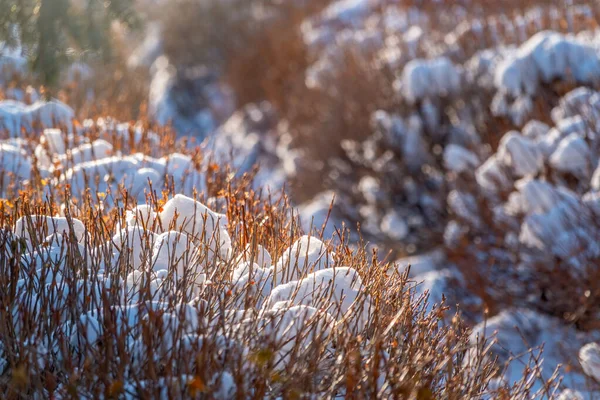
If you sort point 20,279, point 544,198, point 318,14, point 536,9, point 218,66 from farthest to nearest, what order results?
point 218,66 → point 318,14 → point 536,9 → point 544,198 → point 20,279

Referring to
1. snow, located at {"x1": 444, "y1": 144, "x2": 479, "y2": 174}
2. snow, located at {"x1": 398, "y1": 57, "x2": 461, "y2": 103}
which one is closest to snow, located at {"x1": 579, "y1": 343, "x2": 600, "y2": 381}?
snow, located at {"x1": 444, "y1": 144, "x2": 479, "y2": 174}

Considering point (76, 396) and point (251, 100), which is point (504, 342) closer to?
point (76, 396)

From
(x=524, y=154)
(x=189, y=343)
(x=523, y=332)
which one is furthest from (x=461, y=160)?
(x=189, y=343)

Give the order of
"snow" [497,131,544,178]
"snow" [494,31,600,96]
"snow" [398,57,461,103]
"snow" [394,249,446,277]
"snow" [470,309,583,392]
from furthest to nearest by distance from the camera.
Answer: "snow" [398,57,461,103] → "snow" [394,249,446,277] → "snow" [494,31,600,96] → "snow" [470,309,583,392] → "snow" [497,131,544,178]

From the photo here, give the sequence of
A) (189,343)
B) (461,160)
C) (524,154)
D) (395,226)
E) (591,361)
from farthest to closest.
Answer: (395,226) → (461,160) → (524,154) → (591,361) → (189,343)

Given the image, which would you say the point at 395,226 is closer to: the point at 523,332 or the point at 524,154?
the point at 523,332

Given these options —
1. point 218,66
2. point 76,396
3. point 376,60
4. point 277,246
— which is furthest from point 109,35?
point 218,66

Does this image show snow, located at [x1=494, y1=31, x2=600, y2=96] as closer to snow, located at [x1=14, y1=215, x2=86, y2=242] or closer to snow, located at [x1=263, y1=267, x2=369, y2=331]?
snow, located at [x1=263, y1=267, x2=369, y2=331]

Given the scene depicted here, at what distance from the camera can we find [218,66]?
2472cm

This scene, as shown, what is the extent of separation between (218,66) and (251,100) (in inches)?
175

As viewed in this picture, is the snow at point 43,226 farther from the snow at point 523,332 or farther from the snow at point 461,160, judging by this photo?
the snow at point 461,160

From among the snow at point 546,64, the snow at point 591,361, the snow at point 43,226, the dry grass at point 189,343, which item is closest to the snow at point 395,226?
the snow at point 546,64

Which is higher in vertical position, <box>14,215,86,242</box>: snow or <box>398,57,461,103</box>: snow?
<box>398,57,461,103</box>: snow

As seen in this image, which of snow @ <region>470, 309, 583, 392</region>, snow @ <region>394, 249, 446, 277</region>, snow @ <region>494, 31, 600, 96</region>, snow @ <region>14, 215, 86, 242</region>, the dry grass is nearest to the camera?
the dry grass
